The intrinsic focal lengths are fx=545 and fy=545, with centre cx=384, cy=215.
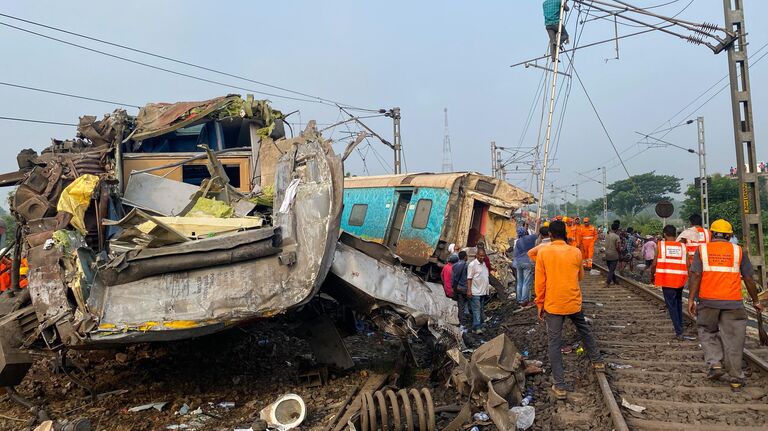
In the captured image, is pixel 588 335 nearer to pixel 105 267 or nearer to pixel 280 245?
pixel 280 245

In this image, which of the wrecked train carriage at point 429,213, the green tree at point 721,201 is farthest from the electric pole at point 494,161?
the wrecked train carriage at point 429,213

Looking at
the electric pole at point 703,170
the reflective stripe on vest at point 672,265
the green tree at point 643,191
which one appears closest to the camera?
the reflective stripe on vest at point 672,265

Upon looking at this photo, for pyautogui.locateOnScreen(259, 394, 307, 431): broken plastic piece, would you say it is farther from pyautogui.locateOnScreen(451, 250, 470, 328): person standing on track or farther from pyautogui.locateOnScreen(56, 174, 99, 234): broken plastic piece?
pyautogui.locateOnScreen(451, 250, 470, 328): person standing on track

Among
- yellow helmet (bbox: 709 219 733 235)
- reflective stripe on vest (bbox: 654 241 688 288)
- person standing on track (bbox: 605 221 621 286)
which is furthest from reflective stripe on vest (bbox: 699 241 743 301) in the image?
person standing on track (bbox: 605 221 621 286)

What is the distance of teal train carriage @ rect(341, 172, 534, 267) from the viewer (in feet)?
36.8

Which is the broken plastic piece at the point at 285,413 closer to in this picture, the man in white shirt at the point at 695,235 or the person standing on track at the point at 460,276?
the person standing on track at the point at 460,276

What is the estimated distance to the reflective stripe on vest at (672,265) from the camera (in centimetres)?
691

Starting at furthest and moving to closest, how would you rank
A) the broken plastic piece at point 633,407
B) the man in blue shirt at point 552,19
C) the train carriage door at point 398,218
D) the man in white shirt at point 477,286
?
the man in blue shirt at point 552,19, the train carriage door at point 398,218, the man in white shirt at point 477,286, the broken plastic piece at point 633,407

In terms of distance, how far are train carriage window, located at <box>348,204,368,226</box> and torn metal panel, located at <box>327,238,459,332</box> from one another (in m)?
6.66

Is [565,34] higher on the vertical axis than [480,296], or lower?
higher

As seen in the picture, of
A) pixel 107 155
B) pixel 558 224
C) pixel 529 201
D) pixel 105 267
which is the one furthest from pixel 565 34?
pixel 105 267

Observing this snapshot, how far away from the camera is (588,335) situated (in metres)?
5.48

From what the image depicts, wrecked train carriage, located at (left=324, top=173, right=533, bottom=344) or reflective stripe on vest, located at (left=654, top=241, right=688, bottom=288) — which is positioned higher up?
wrecked train carriage, located at (left=324, top=173, right=533, bottom=344)

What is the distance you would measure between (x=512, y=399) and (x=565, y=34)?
1067cm
